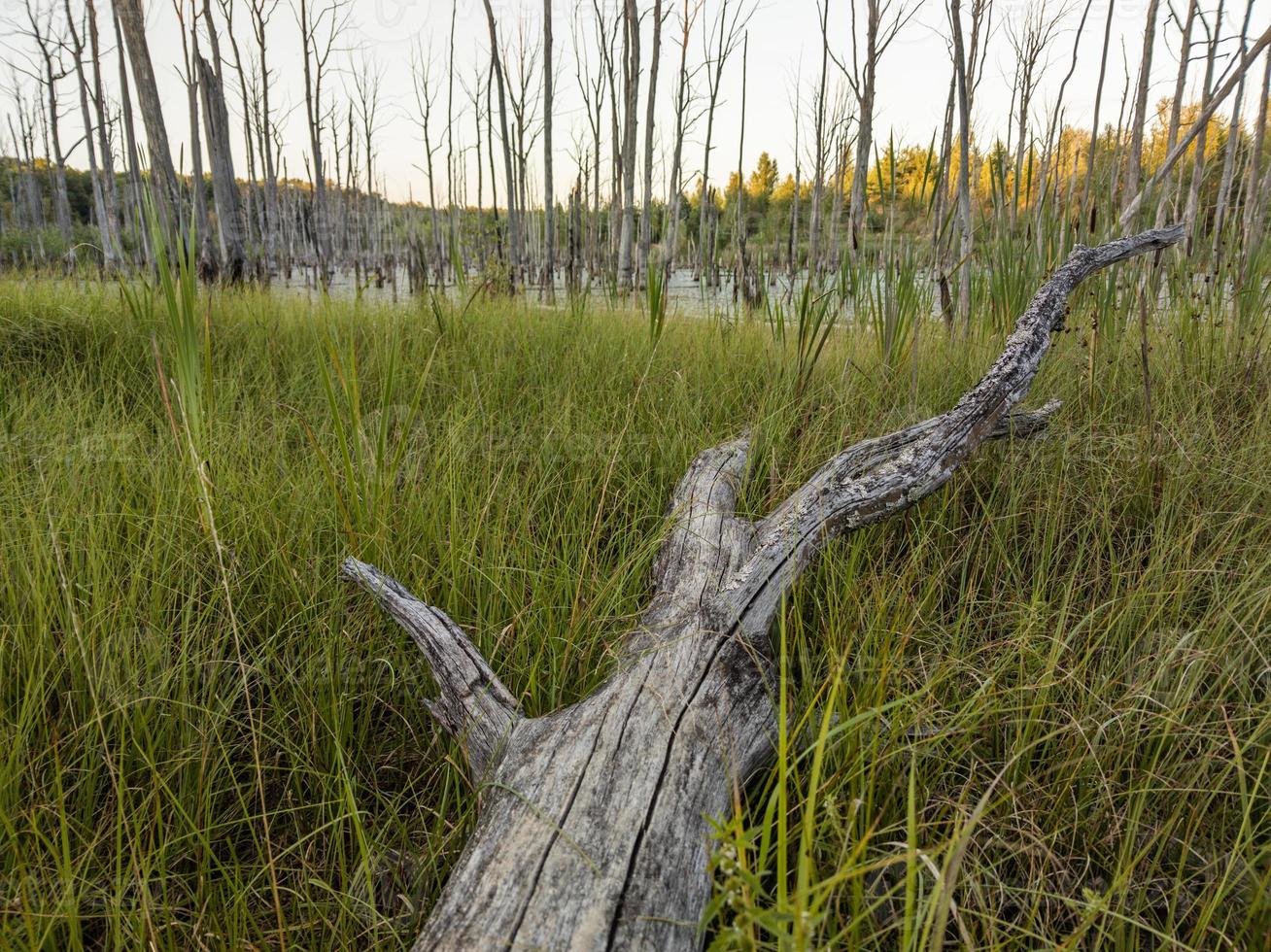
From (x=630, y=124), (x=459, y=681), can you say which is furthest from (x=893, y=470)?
(x=630, y=124)

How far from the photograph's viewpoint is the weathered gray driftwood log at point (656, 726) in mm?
819

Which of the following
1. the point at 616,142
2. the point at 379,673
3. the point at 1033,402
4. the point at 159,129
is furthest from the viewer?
the point at 616,142

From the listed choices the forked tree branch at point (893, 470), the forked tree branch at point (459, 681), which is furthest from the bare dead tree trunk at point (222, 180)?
the forked tree branch at point (893, 470)

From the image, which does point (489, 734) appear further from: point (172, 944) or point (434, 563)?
point (434, 563)

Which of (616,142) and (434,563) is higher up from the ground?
(616,142)

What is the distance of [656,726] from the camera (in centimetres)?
109

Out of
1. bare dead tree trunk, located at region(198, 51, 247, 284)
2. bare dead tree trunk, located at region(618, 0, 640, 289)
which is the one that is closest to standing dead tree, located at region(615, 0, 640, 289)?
bare dead tree trunk, located at region(618, 0, 640, 289)

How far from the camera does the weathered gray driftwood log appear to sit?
2.69 feet

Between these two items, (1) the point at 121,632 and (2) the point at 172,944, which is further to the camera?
(1) the point at 121,632

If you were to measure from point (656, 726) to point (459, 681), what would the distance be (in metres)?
0.36

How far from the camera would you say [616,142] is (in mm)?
11156

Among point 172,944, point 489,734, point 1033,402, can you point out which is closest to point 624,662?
point 489,734

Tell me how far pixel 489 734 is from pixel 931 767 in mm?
745

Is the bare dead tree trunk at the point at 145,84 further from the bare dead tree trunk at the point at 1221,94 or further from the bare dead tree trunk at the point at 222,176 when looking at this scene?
the bare dead tree trunk at the point at 1221,94
